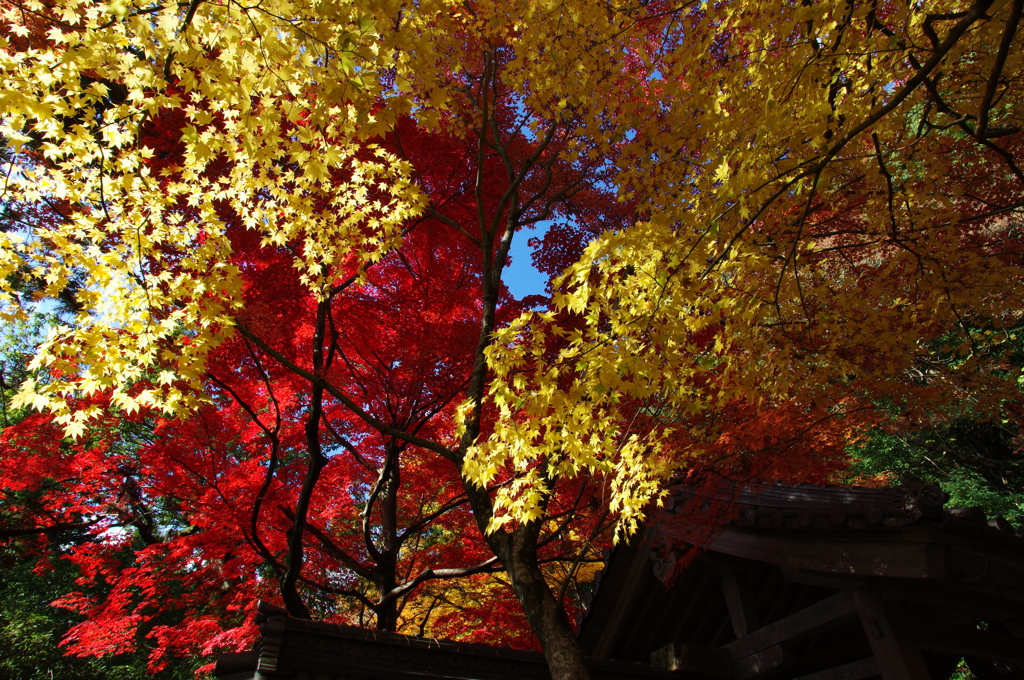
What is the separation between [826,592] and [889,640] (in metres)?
1.71

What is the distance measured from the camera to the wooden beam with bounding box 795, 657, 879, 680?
5.19m

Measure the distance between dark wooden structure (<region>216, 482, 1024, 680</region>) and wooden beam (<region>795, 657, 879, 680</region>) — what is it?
0.03ft

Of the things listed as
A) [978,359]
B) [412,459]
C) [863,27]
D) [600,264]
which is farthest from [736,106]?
[412,459]

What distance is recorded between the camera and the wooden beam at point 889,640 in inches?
183

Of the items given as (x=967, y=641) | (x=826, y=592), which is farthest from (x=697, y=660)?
(x=967, y=641)

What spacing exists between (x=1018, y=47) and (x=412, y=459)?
35.1 feet

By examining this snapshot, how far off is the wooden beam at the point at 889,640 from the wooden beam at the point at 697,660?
1.77 m

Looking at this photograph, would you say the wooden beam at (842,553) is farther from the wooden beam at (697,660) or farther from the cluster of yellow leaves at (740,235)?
the wooden beam at (697,660)

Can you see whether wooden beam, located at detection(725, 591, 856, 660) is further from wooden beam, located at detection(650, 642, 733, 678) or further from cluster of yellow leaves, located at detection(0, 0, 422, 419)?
cluster of yellow leaves, located at detection(0, 0, 422, 419)

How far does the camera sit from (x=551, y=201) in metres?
7.67

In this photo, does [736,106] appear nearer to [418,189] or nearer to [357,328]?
[418,189]

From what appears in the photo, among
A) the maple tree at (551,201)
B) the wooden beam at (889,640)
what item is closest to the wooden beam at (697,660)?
the wooden beam at (889,640)

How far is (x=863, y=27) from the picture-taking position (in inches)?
204

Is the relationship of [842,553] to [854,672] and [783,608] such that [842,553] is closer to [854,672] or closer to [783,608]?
[854,672]
